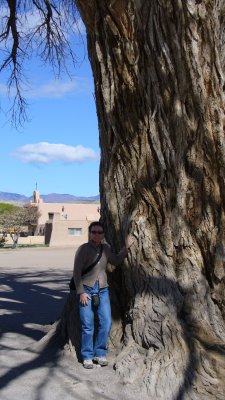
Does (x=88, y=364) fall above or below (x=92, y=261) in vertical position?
below

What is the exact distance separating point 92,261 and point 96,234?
11.5 inches

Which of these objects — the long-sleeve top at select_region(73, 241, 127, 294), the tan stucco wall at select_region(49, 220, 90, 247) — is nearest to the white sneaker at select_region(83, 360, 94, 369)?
the long-sleeve top at select_region(73, 241, 127, 294)

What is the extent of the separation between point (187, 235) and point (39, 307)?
625 centimetres

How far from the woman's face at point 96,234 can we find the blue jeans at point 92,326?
0.46 m

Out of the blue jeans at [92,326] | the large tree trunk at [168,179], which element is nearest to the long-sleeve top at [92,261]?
the blue jeans at [92,326]

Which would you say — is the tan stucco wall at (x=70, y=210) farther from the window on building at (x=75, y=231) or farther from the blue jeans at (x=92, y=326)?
the blue jeans at (x=92, y=326)

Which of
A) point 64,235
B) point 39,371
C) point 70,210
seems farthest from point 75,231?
point 39,371

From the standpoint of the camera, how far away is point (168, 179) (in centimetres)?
625

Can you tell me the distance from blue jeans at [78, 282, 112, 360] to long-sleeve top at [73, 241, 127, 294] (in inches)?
2.8

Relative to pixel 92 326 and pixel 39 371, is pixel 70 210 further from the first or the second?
pixel 39 371

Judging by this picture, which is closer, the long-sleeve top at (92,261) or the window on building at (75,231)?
the long-sleeve top at (92,261)

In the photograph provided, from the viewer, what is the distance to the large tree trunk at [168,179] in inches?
230

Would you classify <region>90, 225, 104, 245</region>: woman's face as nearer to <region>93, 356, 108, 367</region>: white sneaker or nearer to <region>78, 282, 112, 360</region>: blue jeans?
<region>78, 282, 112, 360</region>: blue jeans

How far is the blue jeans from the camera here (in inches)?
253
